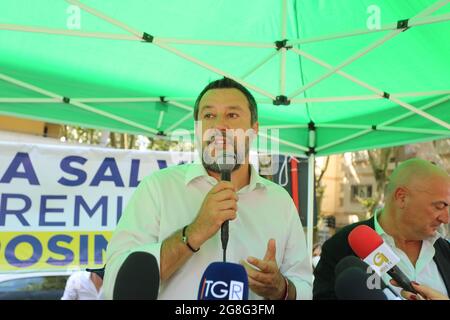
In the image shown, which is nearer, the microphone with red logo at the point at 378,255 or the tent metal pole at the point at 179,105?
the microphone with red logo at the point at 378,255

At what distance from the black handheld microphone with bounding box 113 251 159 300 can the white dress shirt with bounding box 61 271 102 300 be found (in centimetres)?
405

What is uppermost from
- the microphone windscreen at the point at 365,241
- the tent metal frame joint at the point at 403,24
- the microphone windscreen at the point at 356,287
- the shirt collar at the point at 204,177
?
the tent metal frame joint at the point at 403,24

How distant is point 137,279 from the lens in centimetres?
99

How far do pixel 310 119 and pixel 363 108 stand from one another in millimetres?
719

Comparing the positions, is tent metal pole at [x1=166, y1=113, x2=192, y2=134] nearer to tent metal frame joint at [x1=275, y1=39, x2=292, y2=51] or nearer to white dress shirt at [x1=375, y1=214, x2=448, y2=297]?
tent metal frame joint at [x1=275, y1=39, x2=292, y2=51]

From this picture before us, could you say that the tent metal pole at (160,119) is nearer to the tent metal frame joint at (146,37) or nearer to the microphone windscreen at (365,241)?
the tent metal frame joint at (146,37)

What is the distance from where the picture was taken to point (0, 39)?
3.30 m

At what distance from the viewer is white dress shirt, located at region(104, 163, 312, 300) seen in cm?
157

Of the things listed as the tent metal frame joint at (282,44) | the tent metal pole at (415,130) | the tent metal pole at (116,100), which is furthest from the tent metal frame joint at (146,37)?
the tent metal pole at (415,130)

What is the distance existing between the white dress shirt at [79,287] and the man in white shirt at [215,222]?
11.4ft

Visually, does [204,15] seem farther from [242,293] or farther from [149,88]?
[242,293]

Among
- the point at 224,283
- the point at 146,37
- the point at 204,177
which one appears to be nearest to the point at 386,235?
the point at 204,177

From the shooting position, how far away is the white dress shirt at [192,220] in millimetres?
1566

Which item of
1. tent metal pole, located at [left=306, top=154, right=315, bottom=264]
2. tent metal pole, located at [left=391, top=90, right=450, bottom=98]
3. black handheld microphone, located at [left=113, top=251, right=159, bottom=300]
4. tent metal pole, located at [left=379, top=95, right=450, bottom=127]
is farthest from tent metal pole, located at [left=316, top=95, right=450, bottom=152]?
black handheld microphone, located at [left=113, top=251, right=159, bottom=300]
